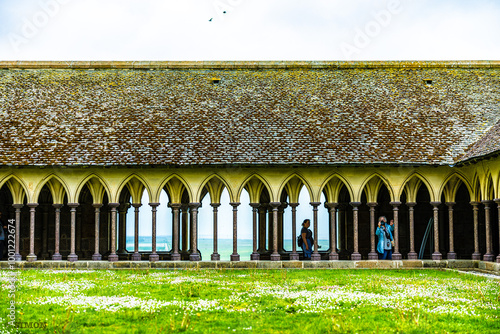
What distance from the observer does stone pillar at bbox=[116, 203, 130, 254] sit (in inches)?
974

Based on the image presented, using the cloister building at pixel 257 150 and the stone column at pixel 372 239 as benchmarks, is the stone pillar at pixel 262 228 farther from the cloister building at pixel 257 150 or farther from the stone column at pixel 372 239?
the stone column at pixel 372 239

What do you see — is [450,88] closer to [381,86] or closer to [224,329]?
[381,86]

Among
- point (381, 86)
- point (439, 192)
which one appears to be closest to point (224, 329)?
point (439, 192)

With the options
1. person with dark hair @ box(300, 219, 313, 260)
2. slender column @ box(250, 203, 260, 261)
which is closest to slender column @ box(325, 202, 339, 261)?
person with dark hair @ box(300, 219, 313, 260)

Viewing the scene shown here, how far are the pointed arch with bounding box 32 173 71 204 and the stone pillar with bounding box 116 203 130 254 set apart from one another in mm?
2989

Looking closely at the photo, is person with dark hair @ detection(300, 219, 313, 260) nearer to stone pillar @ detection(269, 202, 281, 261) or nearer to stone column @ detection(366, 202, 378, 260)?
stone pillar @ detection(269, 202, 281, 261)

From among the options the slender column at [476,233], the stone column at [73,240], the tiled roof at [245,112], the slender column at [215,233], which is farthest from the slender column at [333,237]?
the stone column at [73,240]

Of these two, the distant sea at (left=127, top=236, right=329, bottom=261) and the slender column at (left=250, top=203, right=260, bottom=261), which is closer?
the slender column at (left=250, top=203, right=260, bottom=261)

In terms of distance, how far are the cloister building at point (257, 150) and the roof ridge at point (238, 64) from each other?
88 millimetres

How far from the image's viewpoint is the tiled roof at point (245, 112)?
70.6ft

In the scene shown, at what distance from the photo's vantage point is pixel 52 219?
24.9 m

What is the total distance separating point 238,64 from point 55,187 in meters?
8.91

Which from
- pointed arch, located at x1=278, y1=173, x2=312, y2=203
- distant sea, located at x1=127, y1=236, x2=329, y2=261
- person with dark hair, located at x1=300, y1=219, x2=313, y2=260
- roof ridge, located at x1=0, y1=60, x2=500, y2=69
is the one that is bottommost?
distant sea, located at x1=127, y1=236, x2=329, y2=261

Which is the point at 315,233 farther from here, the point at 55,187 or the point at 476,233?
the point at 55,187
